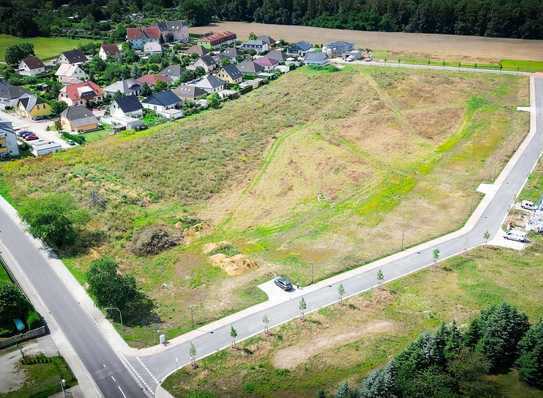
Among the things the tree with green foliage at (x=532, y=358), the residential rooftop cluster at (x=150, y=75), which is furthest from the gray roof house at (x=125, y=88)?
the tree with green foliage at (x=532, y=358)

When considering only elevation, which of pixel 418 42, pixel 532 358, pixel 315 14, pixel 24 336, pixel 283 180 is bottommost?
pixel 283 180

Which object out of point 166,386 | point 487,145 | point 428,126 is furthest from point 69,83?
point 166,386

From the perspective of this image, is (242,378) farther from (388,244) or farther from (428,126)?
(428,126)

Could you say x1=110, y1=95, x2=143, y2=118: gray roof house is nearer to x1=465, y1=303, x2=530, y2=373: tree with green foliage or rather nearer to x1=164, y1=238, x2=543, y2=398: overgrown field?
x1=164, y1=238, x2=543, y2=398: overgrown field

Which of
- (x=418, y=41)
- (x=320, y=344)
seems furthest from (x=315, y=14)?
(x=320, y=344)

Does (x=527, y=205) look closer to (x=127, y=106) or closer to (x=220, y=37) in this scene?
(x=127, y=106)
